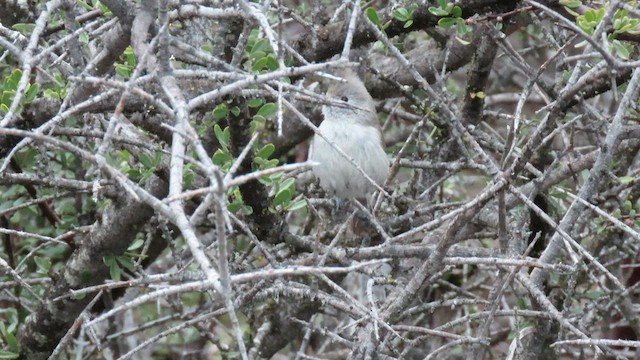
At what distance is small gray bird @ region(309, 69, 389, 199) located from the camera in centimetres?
473

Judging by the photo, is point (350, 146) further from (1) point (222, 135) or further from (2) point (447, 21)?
(1) point (222, 135)

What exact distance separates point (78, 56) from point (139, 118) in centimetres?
51

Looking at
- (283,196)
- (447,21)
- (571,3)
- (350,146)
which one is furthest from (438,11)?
(350,146)

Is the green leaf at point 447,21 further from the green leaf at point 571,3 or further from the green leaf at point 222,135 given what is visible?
the green leaf at point 222,135

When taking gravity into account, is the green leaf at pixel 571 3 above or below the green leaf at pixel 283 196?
above

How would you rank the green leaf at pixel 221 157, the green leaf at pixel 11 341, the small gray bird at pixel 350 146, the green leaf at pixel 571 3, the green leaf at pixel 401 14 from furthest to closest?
1. the small gray bird at pixel 350 146
2. the green leaf at pixel 11 341
3. the green leaf at pixel 401 14
4. the green leaf at pixel 221 157
5. the green leaf at pixel 571 3

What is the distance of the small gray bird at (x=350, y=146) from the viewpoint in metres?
4.73

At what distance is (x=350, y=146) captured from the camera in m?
4.91

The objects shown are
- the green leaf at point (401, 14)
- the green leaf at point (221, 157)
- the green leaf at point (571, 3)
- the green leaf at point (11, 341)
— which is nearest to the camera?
the green leaf at point (571, 3)

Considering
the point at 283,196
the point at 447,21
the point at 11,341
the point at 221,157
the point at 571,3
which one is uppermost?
the point at 571,3

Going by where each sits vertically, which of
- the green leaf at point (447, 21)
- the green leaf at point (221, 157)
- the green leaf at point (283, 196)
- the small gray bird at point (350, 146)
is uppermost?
the green leaf at point (447, 21)

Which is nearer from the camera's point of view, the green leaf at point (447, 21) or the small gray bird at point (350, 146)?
the green leaf at point (447, 21)

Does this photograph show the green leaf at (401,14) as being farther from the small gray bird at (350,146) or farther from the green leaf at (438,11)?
the small gray bird at (350,146)

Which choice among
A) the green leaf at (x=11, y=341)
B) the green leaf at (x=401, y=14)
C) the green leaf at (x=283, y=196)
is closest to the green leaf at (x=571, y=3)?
the green leaf at (x=401, y=14)
